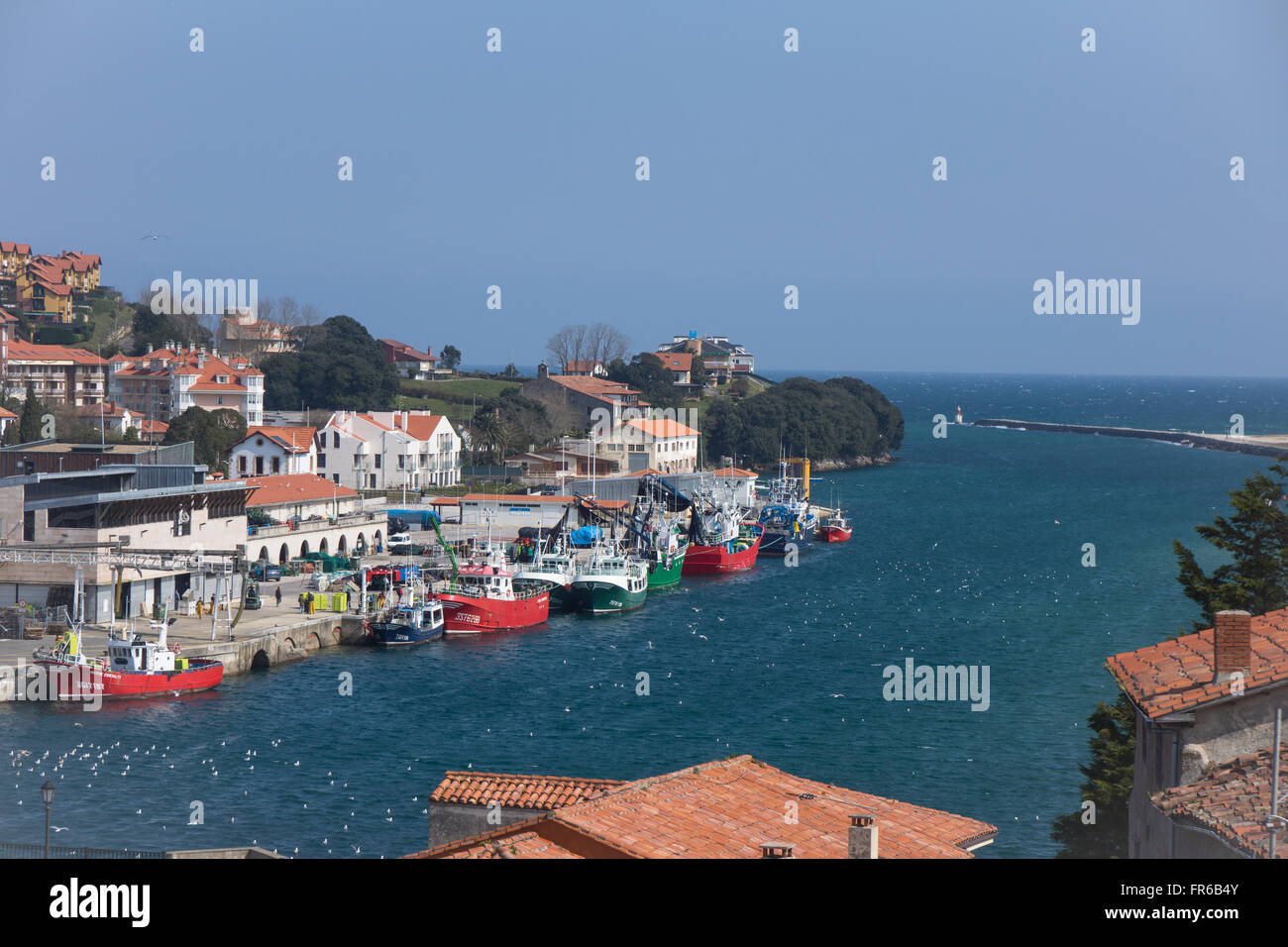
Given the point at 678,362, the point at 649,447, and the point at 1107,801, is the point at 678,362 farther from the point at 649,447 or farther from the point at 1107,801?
the point at 1107,801

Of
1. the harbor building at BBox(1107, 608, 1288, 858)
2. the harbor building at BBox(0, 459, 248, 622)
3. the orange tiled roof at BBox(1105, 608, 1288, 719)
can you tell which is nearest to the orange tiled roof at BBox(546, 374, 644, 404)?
the harbor building at BBox(0, 459, 248, 622)

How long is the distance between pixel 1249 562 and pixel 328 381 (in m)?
84.5

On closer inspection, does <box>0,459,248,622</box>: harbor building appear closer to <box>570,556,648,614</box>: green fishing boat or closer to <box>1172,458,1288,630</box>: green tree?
<box>570,556,648,614</box>: green fishing boat

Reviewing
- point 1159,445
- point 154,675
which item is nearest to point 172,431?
Result: point 154,675

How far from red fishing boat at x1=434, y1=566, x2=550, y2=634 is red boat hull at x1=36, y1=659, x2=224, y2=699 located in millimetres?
11928

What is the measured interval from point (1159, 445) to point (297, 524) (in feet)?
363

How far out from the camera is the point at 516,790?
13.6 meters

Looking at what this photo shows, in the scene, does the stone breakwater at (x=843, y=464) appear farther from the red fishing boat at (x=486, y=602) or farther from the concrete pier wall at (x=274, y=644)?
the concrete pier wall at (x=274, y=644)

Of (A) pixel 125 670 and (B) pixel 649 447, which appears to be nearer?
(A) pixel 125 670

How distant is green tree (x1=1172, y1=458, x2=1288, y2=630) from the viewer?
891 inches

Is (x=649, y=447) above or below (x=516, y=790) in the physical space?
above

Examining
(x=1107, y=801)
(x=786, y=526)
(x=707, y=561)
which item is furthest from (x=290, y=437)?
(x=1107, y=801)

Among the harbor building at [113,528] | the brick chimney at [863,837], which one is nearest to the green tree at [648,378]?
the harbor building at [113,528]
